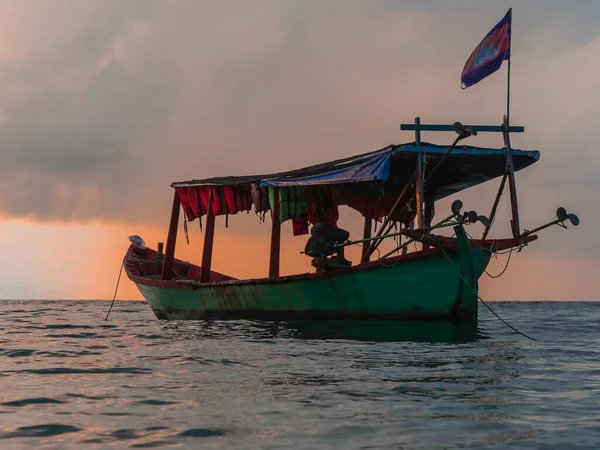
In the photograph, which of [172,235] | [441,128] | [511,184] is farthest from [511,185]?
[172,235]

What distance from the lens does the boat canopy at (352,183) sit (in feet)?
49.5

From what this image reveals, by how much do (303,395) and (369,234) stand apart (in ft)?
42.0

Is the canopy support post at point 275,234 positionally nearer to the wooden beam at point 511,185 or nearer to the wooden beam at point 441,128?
the wooden beam at point 441,128

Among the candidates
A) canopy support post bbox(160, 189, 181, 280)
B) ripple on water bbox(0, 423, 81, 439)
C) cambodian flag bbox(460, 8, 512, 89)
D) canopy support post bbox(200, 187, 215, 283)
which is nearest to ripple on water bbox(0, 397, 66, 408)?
ripple on water bbox(0, 423, 81, 439)

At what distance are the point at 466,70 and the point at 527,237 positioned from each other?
12.7 ft

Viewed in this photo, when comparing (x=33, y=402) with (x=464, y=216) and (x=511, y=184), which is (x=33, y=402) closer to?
(x=464, y=216)

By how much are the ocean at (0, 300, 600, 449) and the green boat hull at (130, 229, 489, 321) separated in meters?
2.26

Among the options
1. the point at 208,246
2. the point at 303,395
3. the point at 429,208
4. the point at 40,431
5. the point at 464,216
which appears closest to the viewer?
the point at 40,431

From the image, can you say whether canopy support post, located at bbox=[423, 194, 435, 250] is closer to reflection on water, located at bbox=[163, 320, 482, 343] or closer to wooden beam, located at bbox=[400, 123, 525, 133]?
wooden beam, located at bbox=[400, 123, 525, 133]

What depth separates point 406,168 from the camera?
55.6 ft

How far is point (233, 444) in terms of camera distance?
16.1 ft

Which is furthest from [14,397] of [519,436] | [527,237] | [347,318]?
[527,237]

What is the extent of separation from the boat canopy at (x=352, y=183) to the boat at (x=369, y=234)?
3 centimetres

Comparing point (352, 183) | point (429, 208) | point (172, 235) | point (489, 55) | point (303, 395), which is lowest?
point (303, 395)
